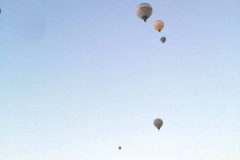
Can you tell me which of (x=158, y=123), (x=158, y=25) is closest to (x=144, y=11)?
(x=158, y=25)

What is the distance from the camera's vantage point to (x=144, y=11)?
44938 millimetres

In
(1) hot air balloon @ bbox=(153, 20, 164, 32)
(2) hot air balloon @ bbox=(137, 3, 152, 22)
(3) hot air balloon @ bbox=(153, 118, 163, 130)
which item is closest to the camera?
(2) hot air balloon @ bbox=(137, 3, 152, 22)

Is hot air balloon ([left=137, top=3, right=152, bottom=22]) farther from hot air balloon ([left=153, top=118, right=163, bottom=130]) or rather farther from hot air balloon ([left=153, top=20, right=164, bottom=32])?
hot air balloon ([left=153, top=118, right=163, bottom=130])

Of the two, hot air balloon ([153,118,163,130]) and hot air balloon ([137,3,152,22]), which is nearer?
hot air balloon ([137,3,152,22])

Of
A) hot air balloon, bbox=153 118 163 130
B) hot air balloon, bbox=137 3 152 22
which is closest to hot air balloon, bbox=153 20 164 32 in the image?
hot air balloon, bbox=137 3 152 22

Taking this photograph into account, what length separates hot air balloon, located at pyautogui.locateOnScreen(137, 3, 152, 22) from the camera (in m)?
45.0

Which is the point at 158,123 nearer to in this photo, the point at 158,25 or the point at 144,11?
the point at 158,25

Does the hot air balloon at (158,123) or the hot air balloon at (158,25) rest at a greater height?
the hot air balloon at (158,25)

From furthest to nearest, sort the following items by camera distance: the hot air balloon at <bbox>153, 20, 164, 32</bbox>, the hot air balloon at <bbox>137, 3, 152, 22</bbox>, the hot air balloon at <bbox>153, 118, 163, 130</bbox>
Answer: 1. the hot air balloon at <bbox>153, 20, 164, 32</bbox>
2. the hot air balloon at <bbox>153, 118, 163, 130</bbox>
3. the hot air balloon at <bbox>137, 3, 152, 22</bbox>

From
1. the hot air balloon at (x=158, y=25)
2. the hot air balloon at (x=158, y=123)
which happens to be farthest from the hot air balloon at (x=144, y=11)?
the hot air balloon at (x=158, y=123)

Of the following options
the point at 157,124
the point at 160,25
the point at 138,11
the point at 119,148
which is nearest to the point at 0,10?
the point at 138,11

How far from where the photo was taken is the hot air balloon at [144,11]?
148ft

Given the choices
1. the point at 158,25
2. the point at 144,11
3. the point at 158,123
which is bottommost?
the point at 158,123

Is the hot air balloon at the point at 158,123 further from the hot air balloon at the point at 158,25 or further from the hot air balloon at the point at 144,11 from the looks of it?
the hot air balloon at the point at 144,11
